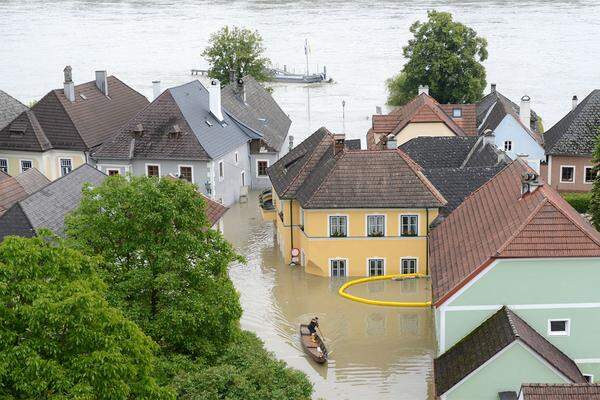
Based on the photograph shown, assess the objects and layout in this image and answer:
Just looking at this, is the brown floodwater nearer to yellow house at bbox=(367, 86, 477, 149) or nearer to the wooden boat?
the wooden boat

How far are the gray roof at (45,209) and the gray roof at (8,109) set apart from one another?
65.5ft

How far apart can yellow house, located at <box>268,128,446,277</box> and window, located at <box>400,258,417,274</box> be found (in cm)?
4

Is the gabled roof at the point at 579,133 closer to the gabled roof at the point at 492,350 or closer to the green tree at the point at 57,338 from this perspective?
the gabled roof at the point at 492,350

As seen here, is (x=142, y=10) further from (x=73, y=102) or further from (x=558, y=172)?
(x=558, y=172)

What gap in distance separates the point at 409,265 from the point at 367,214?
2836 mm

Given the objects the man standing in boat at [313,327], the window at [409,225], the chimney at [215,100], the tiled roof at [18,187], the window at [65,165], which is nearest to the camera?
the man standing in boat at [313,327]

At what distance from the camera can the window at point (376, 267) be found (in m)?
42.3

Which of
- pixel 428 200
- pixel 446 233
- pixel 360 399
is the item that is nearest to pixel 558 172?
pixel 428 200

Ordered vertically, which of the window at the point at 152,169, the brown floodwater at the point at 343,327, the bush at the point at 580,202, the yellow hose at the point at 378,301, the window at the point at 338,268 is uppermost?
the window at the point at 152,169

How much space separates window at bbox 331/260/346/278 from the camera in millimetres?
42566

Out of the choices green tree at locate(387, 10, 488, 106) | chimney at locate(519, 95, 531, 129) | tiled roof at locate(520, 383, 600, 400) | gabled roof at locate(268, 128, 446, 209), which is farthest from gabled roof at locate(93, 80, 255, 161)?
tiled roof at locate(520, 383, 600, 400)

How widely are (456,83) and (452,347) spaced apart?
48958 millimetres

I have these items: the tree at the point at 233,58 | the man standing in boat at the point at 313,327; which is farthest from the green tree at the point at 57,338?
the tree at the point at 233,58

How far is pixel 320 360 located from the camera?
3394 cm
